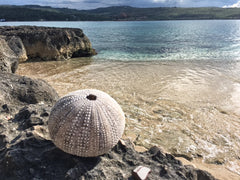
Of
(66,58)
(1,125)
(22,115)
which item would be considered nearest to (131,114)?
(22,115)

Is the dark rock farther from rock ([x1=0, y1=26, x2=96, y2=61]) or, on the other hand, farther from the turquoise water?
the turquoise water

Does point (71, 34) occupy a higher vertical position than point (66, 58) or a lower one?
higher

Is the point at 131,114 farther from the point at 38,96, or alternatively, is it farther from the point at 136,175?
the point at 136,175

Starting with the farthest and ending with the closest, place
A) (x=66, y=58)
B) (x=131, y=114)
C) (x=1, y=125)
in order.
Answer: (x=66, y=58) < (x=131, y=114) < (x=1, y=125)

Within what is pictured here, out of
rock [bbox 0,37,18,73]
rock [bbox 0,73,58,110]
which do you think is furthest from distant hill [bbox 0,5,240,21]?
rock [bbox 0,73,58,110]

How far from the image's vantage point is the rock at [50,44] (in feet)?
59.6

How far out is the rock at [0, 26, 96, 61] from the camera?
1816 cm

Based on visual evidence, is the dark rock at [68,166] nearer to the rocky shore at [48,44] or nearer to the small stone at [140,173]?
the small stone at [140,173]

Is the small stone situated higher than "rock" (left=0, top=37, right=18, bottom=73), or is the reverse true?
"rock" (left=0, top=37, right=18, bottom=73)

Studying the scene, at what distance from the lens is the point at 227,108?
27.0 feet

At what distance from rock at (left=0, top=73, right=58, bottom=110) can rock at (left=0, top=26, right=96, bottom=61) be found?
14.0m

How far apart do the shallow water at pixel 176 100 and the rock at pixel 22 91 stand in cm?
304

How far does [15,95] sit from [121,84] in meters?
7.02

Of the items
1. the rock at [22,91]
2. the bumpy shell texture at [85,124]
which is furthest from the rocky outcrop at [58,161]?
the rock at [22,91]
